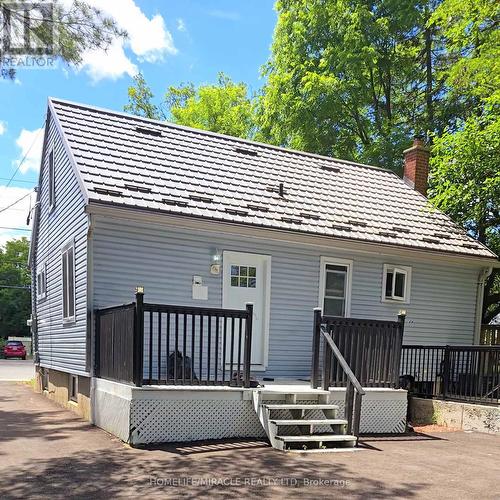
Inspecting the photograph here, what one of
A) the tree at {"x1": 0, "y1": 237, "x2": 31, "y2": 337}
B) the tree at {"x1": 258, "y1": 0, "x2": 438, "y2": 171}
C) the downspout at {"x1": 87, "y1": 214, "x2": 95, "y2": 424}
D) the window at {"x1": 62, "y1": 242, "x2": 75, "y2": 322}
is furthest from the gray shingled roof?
the tree at {"x1": 0, "y1": 237, "x2": 31, "y2": 337}

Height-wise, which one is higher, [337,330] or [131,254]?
[131,254]

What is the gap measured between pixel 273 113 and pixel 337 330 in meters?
13.8

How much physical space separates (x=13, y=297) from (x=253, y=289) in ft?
158

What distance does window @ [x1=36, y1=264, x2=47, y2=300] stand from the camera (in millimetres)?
12469

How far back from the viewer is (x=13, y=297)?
5103cm

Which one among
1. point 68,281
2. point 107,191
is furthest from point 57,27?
point 68,281

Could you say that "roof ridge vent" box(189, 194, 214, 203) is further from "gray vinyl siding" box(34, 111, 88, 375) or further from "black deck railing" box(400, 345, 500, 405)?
"black deck railing" box(400, 345, 500, 405)

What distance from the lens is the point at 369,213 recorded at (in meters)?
11.0

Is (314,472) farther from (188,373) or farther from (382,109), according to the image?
(382,109)

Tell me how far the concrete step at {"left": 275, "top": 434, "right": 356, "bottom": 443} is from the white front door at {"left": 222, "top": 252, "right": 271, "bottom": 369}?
Answer: 8.34 ft

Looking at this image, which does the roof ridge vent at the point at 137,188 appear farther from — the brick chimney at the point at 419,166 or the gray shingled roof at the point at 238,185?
the brick chimney at the point at 419,166

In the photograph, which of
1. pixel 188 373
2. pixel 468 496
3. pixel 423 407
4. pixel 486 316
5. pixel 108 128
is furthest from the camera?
pixel 486 316

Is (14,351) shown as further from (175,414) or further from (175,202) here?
(175,414)

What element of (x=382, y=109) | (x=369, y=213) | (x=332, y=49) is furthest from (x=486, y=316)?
(x=332, y=49)
